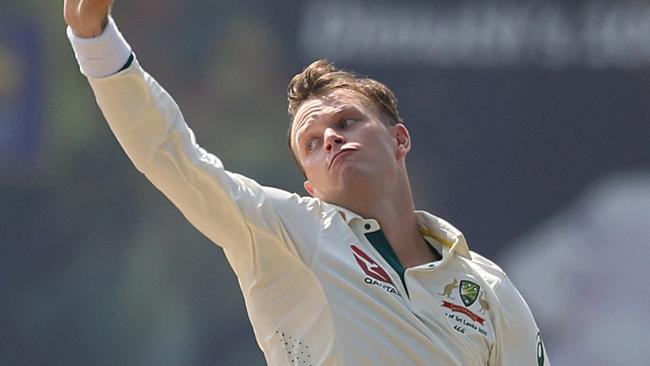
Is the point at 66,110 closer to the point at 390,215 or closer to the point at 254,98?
the point at 254,98

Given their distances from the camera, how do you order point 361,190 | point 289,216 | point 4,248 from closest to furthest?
point 289,216 < point 361,190 < point 4,248

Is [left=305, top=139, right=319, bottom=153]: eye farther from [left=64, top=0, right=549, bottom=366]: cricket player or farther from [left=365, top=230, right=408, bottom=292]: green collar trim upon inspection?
[left=365, top=230, right=408, bottom=292]: green collar trim

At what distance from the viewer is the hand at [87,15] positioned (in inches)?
101

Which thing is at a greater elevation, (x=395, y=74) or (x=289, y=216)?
(x=289, y=216)

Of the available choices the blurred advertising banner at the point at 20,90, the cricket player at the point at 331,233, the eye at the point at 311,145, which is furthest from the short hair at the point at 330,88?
the blurred advertising banner at the point at 20,90

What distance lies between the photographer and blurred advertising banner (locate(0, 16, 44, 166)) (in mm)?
5230

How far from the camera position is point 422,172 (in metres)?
5.29

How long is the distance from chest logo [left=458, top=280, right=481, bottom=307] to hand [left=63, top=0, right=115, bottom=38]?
109cm

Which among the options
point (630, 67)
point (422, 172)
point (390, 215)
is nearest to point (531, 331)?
point (390, 215)

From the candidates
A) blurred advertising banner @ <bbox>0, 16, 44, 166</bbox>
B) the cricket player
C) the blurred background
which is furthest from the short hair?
blurred advertising banner @ <bbox>0, 16, 44, 166</bbox>

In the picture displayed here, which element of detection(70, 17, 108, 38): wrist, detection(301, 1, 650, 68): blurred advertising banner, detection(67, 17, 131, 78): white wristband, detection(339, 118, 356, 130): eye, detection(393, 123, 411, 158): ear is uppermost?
detection(70, 17, 108, 38): wrist

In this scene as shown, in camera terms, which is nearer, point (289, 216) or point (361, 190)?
point (289, 216)

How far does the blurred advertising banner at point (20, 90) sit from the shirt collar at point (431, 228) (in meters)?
2.33

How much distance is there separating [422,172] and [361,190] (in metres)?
2.12
